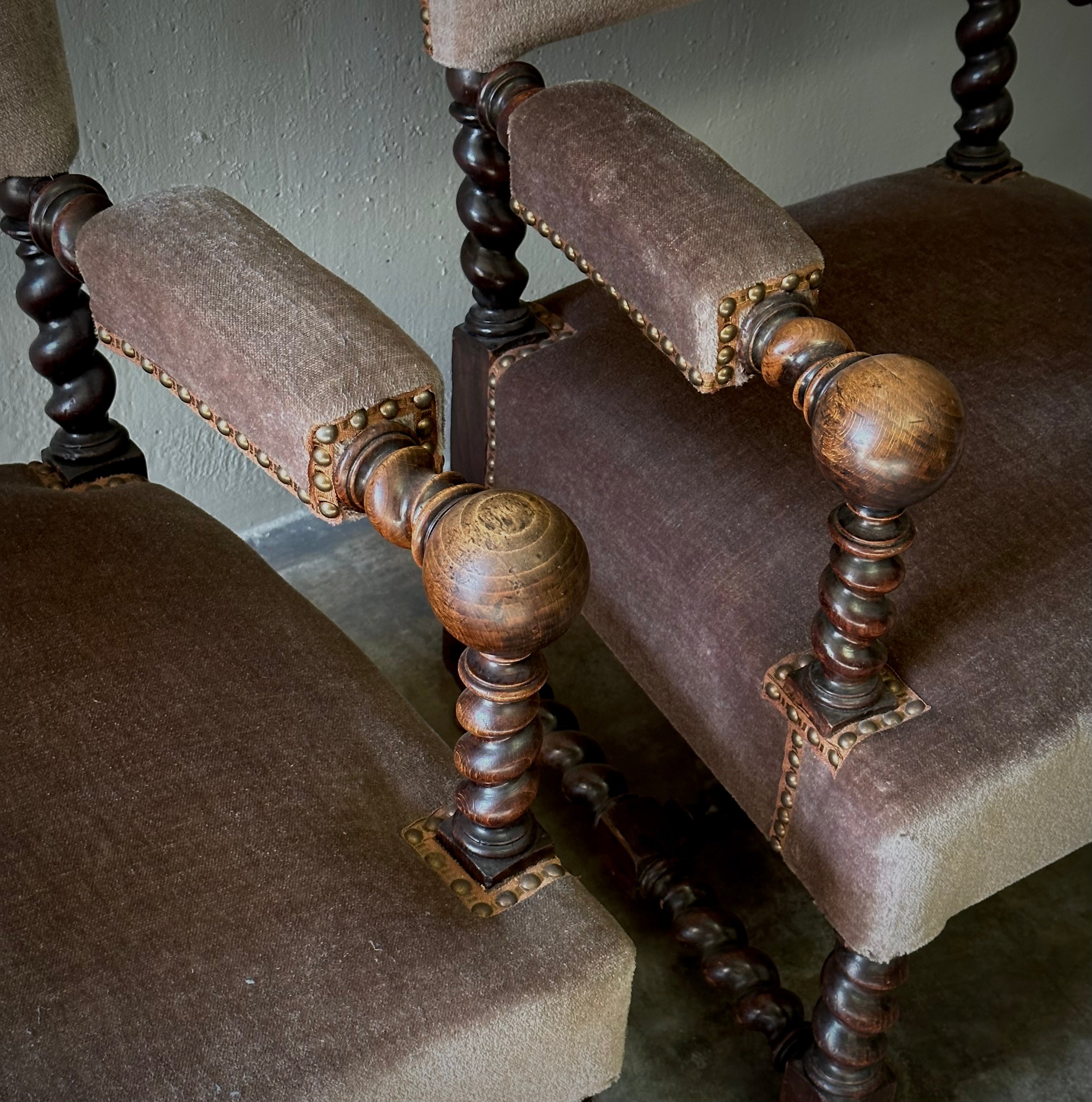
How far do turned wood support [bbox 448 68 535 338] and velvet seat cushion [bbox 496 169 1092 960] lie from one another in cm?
4

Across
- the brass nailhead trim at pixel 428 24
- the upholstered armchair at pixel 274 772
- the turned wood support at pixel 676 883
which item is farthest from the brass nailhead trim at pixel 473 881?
the brass nailhead trim at pixel 428 24

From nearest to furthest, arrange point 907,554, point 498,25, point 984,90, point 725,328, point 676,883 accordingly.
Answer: point 725,328 < point 907,554 < point 498,25 < point 676,883 < point 984,90

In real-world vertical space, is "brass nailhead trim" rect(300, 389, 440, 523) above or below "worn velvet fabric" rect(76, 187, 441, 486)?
below

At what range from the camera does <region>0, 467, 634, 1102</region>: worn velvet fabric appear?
0.69m

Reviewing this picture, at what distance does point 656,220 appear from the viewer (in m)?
0.92

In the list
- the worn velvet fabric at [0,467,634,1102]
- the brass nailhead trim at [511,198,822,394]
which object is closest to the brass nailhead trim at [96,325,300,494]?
the worn velvet fabric at [0,467,634,1102]

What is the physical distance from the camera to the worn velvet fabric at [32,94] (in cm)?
94

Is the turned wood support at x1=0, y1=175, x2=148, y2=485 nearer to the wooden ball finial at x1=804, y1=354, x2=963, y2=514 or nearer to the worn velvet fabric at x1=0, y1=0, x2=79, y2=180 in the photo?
the worn velvet fabric at x1=0, y1=0, x2=79, y2=180

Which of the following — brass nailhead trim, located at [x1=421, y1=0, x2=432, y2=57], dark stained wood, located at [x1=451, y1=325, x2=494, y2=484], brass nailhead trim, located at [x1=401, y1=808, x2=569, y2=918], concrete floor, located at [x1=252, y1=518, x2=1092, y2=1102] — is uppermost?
brass nailhead trim, located at [x1=421, y1=0, x2=432, y2=57]

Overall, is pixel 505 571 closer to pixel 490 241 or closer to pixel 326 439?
pixel 326 439

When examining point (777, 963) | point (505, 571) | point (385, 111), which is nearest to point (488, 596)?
point (505, 571)

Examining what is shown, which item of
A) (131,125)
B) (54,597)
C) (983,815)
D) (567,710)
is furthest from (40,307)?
(983,815)

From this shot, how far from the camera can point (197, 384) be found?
0.83m

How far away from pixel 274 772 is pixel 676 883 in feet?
1.62
